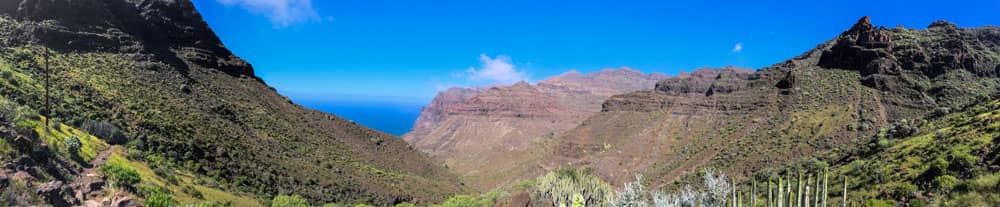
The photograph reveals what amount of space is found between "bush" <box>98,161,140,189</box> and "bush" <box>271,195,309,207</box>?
1047cm

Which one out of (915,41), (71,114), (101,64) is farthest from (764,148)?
(101,64)

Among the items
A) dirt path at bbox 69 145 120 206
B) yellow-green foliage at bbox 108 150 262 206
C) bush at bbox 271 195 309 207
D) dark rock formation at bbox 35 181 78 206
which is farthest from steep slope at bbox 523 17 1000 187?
dark rock formation at bbox 35 181 78 206

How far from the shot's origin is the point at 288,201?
108 feet

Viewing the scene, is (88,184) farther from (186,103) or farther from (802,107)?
(802,107)

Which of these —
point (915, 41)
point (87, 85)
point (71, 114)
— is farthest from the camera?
point (915, 41)

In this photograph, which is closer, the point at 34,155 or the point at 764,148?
the point at 34,155

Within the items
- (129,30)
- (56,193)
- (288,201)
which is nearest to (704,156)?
(288,201)

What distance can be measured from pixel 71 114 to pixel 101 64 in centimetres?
1408

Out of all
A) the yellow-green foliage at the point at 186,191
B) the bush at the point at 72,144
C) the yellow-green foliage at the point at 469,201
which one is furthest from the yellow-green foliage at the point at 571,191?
the bush at the point at 72,144

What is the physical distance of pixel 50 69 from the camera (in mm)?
34250

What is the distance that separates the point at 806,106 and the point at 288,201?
194 ft

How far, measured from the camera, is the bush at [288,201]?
32312mm

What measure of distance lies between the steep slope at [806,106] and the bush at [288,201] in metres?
40.2

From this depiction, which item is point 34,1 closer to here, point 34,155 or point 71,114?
point 71,114
